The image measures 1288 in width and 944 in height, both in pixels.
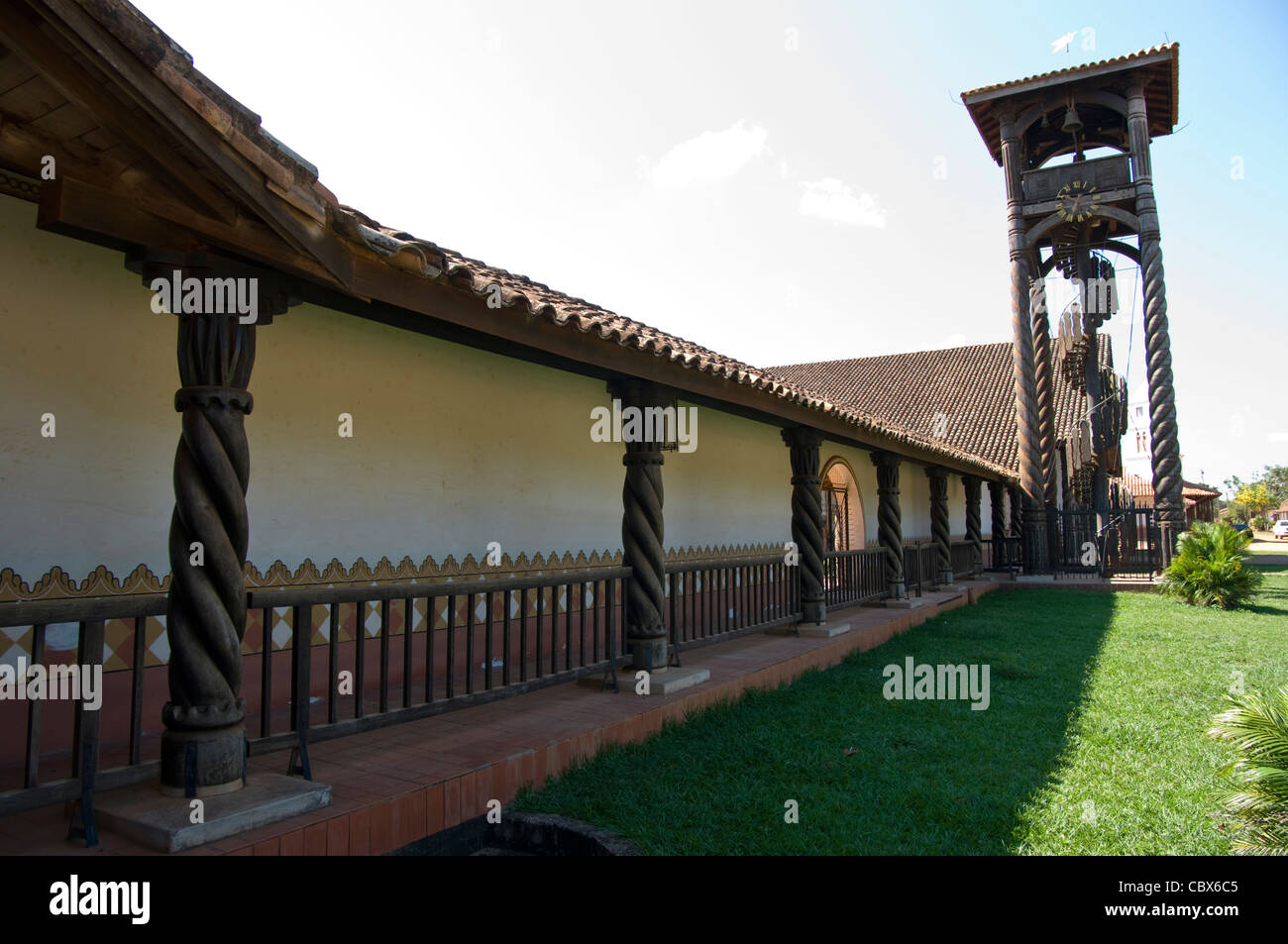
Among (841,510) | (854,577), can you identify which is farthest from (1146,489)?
(854,577)

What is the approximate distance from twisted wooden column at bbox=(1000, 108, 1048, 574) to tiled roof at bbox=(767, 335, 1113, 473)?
14.9 feet

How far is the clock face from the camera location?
54.1ft

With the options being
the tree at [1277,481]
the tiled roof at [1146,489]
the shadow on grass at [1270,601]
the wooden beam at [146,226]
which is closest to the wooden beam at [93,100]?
the wooden beam at [146,226]

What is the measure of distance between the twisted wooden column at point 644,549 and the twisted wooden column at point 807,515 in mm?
2845

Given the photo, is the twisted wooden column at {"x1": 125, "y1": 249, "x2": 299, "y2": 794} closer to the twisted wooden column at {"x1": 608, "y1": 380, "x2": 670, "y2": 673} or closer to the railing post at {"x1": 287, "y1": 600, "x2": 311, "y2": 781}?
the railing post at {"x1": 287, "y1": 600, "x2": 311, "y2": 781}

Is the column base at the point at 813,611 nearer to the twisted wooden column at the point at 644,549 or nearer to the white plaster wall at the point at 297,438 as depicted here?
the white plaster wall at the point at 297,438

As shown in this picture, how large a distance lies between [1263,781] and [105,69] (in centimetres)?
500

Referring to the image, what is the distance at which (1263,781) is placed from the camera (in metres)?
3.33

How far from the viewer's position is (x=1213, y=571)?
12930 mm

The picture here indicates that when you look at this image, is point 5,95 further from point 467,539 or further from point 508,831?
point 467,539

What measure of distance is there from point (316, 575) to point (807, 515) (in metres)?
5.08

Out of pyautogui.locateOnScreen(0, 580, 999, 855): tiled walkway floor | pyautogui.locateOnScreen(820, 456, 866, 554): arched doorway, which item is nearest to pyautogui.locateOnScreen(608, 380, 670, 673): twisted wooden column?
pyautogui.locateOnScreen(0, 580, 999, 855): tiled walkway floor

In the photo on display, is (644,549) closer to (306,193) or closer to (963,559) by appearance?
(306,193)

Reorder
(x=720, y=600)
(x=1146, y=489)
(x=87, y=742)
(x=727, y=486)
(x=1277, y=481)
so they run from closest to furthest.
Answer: (x=87, y=742)
(x=720, y=600)
(x=727, y=486)
(x=1146, y=489)
(x=1277, y=481)
